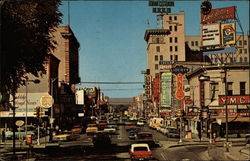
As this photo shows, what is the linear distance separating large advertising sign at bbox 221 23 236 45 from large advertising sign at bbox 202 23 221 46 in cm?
82

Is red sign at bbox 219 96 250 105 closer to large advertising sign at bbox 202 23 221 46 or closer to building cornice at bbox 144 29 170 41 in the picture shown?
large advertising sign at bbox 202 23 221 46

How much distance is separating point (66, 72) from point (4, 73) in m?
85.7

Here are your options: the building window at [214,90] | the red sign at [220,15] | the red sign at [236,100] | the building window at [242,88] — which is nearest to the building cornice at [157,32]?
the red sign at [220,15]

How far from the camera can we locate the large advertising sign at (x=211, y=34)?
64.0 meters

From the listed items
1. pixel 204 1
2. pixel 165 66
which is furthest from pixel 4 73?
pixel 165 66

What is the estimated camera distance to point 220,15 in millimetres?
63188

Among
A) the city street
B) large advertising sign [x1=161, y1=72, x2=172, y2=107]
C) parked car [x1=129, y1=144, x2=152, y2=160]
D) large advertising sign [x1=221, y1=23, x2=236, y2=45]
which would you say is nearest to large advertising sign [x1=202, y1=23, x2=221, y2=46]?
large advertising sign [x1=221, y1=23, x2=236, y2=45]

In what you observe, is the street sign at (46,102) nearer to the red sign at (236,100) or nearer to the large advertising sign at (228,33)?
the red sign at (236,100)

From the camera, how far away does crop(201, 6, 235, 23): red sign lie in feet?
203

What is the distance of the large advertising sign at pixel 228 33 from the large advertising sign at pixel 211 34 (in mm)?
824

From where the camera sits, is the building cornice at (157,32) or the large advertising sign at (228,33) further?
the building cornice at (157,32)

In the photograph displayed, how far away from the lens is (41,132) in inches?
2672

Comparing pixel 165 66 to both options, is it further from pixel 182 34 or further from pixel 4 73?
pixel 4 73

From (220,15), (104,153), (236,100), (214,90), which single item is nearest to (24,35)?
(104,153)
